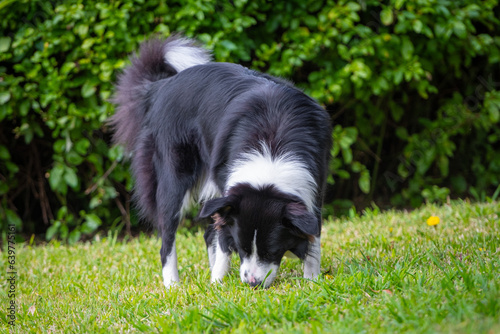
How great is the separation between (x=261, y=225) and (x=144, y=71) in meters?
1.94

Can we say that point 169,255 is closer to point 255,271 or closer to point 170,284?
point 170,284

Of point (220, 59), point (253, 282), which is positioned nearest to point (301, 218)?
point (253, 282)

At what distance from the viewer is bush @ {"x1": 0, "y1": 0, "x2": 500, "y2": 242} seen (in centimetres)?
527

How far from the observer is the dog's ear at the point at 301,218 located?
2.91 meters

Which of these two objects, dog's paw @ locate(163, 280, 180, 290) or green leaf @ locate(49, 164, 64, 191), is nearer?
dog's paw @ locate(163, 280, 180, 290)

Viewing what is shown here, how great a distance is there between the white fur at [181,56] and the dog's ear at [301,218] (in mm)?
1683

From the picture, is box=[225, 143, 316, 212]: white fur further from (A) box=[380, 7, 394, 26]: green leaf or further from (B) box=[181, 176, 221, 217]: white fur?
(A) box=[380, 7, 394, 26]: green leaf

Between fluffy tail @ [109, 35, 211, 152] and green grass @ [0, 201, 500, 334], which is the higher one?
fluffy tail @ [109, 35, 211, 152]

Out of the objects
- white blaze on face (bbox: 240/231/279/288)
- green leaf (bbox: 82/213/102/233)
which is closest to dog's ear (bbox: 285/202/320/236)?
white blaze on face (bbox: 240/231/279/288)

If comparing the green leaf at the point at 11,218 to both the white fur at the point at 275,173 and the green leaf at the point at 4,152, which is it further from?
the white fur at the point at 275,173

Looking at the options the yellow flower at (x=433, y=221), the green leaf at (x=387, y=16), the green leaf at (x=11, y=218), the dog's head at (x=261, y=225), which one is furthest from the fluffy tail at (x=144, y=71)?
the yellow flower at (x=433, y=221)

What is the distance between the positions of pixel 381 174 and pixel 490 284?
4777 mm

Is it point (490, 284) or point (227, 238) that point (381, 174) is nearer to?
point (227, 238)

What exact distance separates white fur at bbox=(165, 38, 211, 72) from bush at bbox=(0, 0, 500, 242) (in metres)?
0.68
